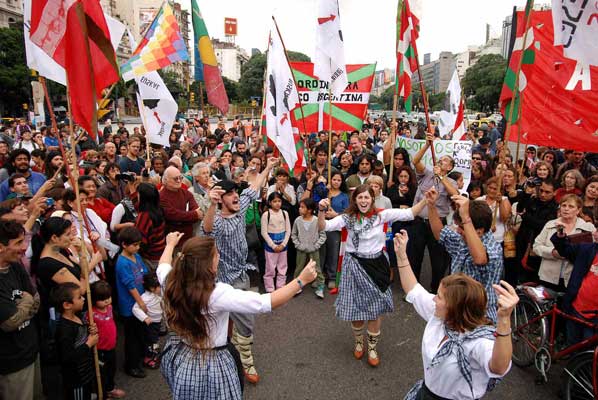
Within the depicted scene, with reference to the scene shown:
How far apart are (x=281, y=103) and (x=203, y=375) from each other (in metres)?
4.51

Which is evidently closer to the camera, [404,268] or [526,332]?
[404,268]

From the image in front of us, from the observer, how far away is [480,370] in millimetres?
2297

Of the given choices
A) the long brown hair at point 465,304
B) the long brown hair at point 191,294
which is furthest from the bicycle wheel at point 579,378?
the long brown hair at point 191,294

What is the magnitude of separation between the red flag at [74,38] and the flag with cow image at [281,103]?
2891 millimetres

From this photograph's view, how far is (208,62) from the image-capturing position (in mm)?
8133

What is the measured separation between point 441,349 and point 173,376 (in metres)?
1.58

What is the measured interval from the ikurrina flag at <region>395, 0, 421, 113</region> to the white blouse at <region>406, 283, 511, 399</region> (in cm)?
425

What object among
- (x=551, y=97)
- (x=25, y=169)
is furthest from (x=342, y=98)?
(x=25, y=169)

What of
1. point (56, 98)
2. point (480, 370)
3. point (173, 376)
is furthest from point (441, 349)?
point (56, 98)

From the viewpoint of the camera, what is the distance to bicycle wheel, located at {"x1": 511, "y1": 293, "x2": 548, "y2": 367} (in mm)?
4371

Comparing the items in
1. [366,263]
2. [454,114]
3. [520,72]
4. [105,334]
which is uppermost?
[520,72]

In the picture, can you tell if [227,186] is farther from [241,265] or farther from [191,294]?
[191,294]

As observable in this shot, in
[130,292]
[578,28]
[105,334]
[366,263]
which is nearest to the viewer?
[105,334]

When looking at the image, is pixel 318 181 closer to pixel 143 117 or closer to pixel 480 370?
pixel 143 117
